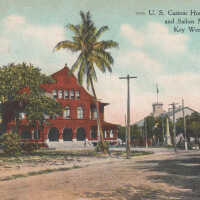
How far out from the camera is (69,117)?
63875mm

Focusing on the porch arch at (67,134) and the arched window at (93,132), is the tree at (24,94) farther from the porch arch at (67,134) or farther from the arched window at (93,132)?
the arched window at (93,132)

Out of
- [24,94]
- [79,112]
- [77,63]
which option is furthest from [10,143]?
[79,112]

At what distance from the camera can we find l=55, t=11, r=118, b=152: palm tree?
37.6m

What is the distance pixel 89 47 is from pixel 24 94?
352 inches

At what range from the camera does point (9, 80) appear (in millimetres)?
35469

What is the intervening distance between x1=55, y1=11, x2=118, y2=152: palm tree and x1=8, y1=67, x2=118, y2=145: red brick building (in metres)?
24.5

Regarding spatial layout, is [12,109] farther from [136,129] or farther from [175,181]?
[136,129]

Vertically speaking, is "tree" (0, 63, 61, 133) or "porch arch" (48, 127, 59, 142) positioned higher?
"tree" (0, 63, 61, 133)

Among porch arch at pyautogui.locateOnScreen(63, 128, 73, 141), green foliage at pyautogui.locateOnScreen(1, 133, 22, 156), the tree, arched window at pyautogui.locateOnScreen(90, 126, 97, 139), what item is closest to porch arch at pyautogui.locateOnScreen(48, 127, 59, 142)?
porch arch at pyautogui.locateOnScreen(63, 128, 73, 141)

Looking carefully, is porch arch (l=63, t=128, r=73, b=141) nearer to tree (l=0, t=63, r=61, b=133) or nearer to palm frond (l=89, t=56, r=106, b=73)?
tree (l=0, t=63, r=61, b=133)

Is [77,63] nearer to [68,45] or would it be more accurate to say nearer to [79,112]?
[68,45]

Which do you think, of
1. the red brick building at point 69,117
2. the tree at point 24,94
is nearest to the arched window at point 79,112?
the red brick building at point 69,117

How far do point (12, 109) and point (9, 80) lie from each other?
4.52 metres

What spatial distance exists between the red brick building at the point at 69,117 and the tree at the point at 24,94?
23.5 metres
